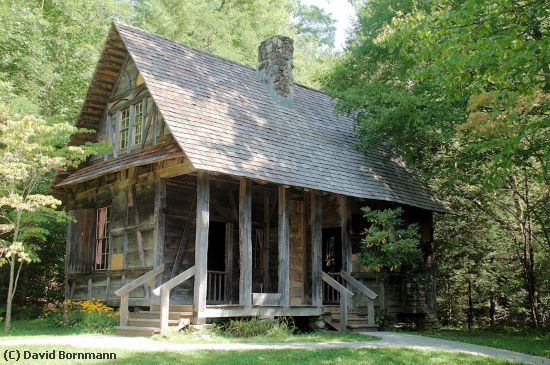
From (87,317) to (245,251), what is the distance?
4200 millimetres

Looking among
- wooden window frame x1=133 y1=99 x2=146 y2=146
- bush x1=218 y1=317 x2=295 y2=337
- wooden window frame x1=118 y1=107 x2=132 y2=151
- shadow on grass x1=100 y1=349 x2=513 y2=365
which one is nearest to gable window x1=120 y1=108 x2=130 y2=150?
wooden window frame x1=118 y1=107 x2=132 y2=151

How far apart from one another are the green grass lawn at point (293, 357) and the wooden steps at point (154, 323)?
2.43m

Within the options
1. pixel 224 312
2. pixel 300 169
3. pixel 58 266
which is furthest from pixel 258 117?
pixel 58 266

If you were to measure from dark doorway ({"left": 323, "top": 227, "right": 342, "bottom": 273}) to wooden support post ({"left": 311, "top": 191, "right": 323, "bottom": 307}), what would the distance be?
8.77ft

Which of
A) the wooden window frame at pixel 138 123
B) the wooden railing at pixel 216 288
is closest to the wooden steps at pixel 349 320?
the wooden railing at pixel 216 288

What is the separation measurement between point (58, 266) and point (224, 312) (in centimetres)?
1339

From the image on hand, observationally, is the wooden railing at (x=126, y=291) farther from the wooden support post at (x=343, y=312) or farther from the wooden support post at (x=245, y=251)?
the wooden support post at (x=343, y=312)

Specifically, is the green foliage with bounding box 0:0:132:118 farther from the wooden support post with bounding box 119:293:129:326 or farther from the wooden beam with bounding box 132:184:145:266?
the wooden support post with bounding box 119:293:129:326

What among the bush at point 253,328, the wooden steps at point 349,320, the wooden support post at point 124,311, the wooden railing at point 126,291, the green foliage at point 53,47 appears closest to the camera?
the bush at point 253,328

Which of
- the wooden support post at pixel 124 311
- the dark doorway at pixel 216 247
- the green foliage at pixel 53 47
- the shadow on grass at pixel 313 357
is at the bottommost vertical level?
the shadow on grass at pixel 313 357

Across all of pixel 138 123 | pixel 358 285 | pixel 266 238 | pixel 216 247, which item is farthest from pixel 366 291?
pixel 138 123

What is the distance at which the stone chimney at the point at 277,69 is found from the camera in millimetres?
18203

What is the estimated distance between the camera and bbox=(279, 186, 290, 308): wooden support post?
13.8 meters

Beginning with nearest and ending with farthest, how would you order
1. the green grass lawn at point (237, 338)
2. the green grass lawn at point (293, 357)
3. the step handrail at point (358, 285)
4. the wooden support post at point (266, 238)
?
the green grass lawn at point (293, 357) < the green grass lawn at point (237, 338) < the step handrail at point (358, 285) < the wooden support post at point (266, 238)
